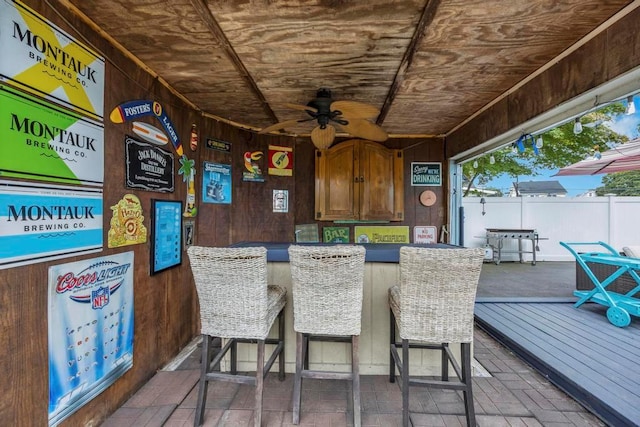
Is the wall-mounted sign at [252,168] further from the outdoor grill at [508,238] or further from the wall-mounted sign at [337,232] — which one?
the outdoor grill at [508,238]

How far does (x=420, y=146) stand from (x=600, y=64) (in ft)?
7.05

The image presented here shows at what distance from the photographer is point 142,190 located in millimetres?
1972

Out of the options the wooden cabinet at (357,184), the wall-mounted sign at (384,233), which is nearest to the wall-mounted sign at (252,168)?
the wooden cabinet at (357,184)

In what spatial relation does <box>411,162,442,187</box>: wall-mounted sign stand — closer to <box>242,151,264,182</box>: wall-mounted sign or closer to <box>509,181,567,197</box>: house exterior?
<box>242,151,264,182</box>: wall-mounted sign

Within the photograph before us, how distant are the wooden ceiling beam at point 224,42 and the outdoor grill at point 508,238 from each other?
6203mm

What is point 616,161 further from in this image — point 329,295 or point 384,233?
point 329,295

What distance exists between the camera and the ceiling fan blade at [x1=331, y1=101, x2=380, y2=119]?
6.40 feet

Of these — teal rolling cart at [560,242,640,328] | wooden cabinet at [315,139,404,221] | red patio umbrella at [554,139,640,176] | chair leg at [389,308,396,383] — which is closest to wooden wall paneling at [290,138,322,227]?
wooden cabinet at [315,139,404,221]

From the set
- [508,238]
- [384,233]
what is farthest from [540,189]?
[384,233]

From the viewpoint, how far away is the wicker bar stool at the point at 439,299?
1.43 meters

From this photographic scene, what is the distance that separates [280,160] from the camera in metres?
3.58

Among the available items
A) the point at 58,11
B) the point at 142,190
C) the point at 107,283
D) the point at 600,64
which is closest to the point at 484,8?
the point at 600,64

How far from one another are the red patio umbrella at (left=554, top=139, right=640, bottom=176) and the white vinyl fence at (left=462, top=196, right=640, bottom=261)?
5.55ft

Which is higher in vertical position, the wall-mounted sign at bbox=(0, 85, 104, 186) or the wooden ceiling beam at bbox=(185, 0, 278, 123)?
the wooden ceiling beam at bbox=(185, 0, 278, 123)
